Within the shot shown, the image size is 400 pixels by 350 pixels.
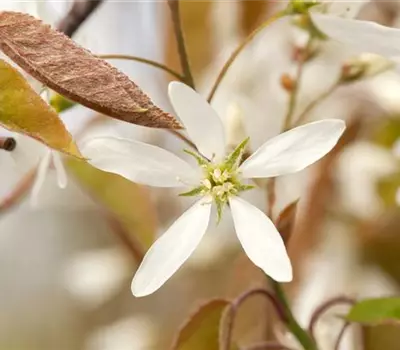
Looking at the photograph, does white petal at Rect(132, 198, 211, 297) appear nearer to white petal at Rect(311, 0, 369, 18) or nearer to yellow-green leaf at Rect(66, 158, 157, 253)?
white petal at Rect(311, 0, 369, 18)

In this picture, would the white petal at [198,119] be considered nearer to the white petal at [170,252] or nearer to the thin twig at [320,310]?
the white petal at [170,252]

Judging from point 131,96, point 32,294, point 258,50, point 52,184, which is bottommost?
point 32,294

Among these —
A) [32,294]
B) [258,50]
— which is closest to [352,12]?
[258,50]

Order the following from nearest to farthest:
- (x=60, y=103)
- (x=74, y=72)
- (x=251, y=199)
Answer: (x=74, y=72)
(x=60, y=103)
(x=251, y=199)

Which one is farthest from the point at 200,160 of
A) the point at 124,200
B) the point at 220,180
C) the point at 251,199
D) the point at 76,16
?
the point at 251,199

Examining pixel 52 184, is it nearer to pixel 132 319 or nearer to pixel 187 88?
pixel 132 319

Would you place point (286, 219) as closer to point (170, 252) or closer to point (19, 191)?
point (170, 252)

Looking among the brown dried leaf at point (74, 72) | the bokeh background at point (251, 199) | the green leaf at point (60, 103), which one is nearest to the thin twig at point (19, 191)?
the bokeh background at point (251, 199)
